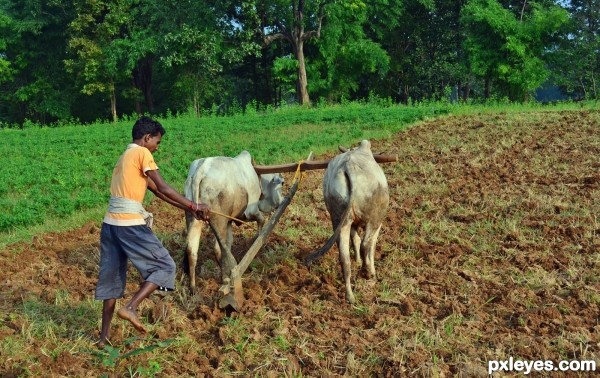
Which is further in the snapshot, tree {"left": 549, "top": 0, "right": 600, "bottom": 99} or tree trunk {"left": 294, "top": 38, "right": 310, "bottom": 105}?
tree {"left": 549, "top": 0, "right": 600, "bottom": 99}

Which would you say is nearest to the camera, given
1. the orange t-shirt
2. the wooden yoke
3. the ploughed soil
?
the ploughed soil

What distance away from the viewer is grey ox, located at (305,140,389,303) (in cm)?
582

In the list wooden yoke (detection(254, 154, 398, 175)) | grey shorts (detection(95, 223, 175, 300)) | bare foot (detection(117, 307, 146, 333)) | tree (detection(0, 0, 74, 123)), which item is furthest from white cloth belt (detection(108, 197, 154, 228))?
tree (detection(0, 0, 74, 123))

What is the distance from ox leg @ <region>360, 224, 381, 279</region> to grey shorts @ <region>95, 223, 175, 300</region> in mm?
2149

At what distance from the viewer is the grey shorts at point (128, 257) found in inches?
193

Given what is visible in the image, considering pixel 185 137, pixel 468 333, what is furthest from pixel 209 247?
pixel 185 137

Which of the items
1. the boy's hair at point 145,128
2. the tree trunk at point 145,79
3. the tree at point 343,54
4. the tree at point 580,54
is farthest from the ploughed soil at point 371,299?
the tree trunk at point 145,79

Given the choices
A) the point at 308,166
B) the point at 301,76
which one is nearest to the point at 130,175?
the point at 308,166

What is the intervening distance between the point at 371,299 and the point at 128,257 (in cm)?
242

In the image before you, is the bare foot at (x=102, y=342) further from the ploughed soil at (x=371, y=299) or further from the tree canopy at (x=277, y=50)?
the tree canopy at (x=277, y=50)

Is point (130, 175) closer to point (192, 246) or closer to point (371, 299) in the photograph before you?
point (192, 246)

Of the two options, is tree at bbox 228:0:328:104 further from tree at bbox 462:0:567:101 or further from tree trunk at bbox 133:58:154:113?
tree trunk at bbox 133:58:154:113

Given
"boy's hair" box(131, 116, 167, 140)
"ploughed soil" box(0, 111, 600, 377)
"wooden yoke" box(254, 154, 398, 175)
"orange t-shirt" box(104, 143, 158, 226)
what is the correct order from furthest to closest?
"wooden yoke" box(254, 154, 398, 175) < "boy's hair" box(131, 116, 167, 140) < "orange t-shirt" box(104, 143, 158, 226) < "ploughed soil" box(0, 111, 600, 377)

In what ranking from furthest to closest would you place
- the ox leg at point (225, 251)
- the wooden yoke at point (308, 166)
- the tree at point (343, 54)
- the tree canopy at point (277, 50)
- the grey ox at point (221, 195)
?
Result: the tree at point (343, 54)
the tree canopy at point (277, 50)
the wooden yoke at point (308, 166)
the grey ox at point (221, 195)
the ox leg at point (225, 251)
